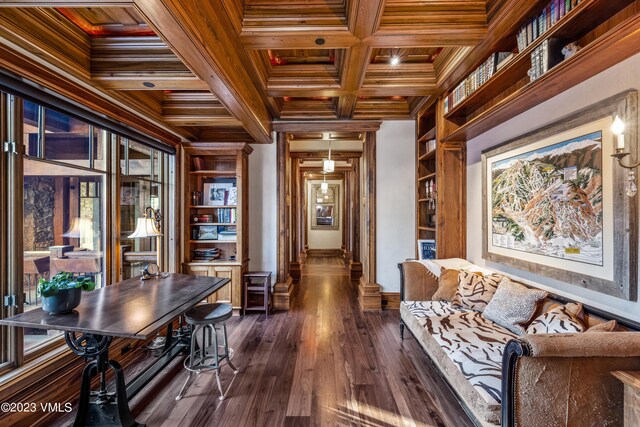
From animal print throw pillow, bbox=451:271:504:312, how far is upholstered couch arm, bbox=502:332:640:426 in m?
1.24

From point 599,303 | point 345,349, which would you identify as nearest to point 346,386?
point 345,349

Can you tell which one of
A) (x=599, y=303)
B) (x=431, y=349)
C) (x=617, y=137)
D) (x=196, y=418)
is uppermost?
(x=617, y=137)

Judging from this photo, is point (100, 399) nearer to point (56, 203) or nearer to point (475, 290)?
point (56, 203)

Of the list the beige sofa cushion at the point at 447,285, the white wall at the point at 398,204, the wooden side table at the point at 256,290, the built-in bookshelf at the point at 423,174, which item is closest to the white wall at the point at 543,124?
the beige sofa cushion at the point at 447,285

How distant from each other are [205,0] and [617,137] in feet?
8.56

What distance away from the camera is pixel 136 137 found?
3051 millimetres

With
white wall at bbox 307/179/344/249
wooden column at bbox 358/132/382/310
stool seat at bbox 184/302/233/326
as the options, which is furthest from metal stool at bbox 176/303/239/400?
white wall at bbox 307/179/344/249

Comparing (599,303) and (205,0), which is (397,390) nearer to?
(599,303)

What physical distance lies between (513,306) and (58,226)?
3721 mm

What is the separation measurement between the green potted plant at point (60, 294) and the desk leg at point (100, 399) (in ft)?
0.58

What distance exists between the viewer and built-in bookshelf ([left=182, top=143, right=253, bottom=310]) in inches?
162

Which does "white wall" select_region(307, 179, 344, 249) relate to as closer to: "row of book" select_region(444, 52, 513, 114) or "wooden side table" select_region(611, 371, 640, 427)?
"row of book" select_region(444, 52, 513, 114)

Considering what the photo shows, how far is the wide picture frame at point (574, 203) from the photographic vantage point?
64.6 inches

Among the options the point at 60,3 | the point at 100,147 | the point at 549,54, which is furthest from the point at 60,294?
the point at 549,54
